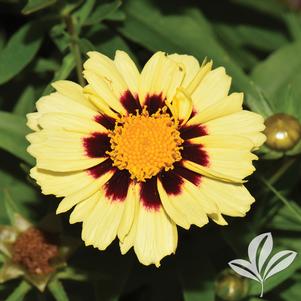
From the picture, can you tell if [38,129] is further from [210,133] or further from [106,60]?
[210,133]

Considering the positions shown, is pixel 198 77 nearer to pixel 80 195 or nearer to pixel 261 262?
pixel 80 195

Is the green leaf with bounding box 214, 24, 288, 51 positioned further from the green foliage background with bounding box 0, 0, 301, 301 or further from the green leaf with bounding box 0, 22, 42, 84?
the green leaf with bounding box 0, 22, 42, 84

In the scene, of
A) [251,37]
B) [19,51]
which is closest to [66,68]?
[19,51]

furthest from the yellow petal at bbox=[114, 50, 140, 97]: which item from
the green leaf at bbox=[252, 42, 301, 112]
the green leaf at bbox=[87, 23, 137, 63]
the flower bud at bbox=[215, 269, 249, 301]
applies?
the green leaf at bbox=[252, 42, 301, 112]

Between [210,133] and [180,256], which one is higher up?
[210,133]

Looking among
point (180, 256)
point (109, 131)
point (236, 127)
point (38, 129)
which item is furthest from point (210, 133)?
point (180, 256)

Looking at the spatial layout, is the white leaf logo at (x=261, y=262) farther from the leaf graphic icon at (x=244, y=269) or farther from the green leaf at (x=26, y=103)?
the green leaf at (x=26, y=103)

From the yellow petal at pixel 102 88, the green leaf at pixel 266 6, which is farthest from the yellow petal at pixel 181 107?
the green leaf at pixel 266 6
